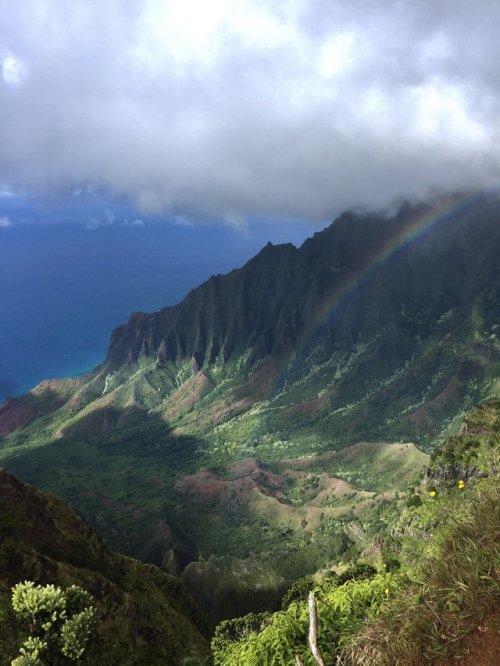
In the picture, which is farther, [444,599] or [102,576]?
[102,576]

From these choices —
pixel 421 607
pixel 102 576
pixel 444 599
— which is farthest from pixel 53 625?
pixel 102 576

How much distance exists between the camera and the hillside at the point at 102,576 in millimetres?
34594

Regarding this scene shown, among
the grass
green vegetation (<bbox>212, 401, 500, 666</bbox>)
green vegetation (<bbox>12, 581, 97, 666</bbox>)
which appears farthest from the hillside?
the grass

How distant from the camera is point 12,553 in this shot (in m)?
35.7

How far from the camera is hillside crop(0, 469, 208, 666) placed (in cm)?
3459

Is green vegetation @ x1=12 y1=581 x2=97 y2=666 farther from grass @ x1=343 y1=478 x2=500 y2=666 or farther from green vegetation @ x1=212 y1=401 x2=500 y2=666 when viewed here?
grass @ x1=343 y1=478 x2=500 y2=666

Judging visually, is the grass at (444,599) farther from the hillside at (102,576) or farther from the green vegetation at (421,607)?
the hillside at (102,576)

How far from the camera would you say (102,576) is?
132 feet

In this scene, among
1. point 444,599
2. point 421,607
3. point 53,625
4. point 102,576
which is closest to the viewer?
point 444,599

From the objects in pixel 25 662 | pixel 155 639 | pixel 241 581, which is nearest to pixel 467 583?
pixel 25 662

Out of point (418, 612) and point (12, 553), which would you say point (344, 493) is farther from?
point (418, 612)

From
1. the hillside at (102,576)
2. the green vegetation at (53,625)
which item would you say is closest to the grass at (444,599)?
the green vegetation at (53,625)

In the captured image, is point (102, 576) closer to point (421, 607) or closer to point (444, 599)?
point (421, 607)

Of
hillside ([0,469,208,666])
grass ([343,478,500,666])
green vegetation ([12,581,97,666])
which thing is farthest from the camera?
hillside ([0,469,208,666])
